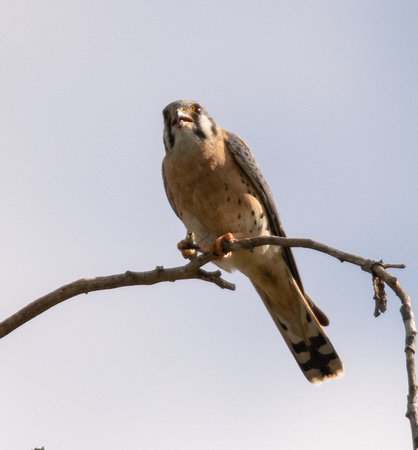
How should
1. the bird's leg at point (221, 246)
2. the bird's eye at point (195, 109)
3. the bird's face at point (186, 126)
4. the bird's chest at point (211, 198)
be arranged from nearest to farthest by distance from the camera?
the bird's leg at point (221, 246)
the bird's chest at point (211, 198)
the bird's face at point (186, 126)
the bird's eye at point (195, 109)

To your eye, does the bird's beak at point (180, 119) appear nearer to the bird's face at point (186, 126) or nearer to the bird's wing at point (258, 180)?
the bird's face at point (186, 126)

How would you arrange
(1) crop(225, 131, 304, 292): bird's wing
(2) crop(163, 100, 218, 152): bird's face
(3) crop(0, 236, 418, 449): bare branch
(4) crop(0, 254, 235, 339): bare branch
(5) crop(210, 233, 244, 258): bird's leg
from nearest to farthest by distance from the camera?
(3) crop(0, 236, 418, 449): bare branch
(4) crop(0, 254, 235, 339): bare branch
(5) crop(210, 233, 244, 258): bird's leg
(2) crop(163, 100, 218, 152): bird's face
(1) crop(225, 131, 304, 292): bird's wing

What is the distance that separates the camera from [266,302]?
6.11 m

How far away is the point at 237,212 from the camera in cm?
523

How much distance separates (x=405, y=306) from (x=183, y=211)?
273cm

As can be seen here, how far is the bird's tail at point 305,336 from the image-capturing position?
5.94 meters

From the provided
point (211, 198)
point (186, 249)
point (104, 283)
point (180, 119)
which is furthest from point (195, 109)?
point (104, 283)

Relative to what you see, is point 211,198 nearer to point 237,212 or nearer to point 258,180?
point 237,212

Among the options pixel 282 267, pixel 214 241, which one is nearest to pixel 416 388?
pixel 214 241

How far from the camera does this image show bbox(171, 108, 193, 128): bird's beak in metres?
5.38

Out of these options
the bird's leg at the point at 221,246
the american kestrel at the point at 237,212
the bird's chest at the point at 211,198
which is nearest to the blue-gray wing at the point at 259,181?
the american kestrel at the point at 237,212

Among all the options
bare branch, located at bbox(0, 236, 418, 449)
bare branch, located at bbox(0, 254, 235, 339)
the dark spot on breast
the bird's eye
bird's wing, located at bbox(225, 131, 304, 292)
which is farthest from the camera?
the dark spot on breast

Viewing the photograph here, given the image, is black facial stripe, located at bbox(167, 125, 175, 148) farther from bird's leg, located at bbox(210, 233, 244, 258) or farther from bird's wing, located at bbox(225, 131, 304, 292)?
bird's leg, located at bbox(210, 233, 244, 258)

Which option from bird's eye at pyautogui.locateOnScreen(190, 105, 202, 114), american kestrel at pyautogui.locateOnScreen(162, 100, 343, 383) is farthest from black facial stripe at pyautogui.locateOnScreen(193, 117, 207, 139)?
bird's eye at pyautogui.locateOnScreen(190, 105, 202, 114)
